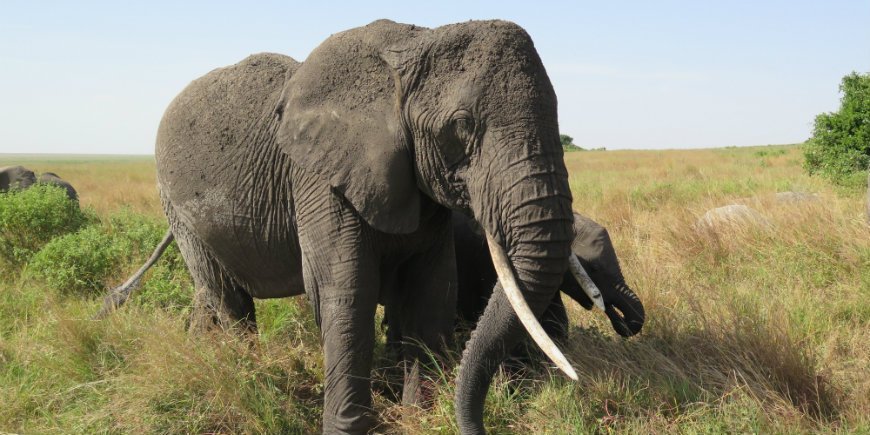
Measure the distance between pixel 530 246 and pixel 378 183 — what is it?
0.76 m

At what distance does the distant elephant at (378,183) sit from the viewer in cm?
318

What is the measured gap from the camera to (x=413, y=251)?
13.2ft

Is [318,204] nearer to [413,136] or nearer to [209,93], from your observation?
[413,136]

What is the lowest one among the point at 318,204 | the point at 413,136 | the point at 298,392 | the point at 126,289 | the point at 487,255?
the point at 298,392

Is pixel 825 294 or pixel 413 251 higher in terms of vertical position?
pixel 413 251

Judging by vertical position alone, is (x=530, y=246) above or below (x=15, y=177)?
above

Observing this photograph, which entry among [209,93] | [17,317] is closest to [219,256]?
[209,93]

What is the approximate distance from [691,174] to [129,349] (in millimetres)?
17062

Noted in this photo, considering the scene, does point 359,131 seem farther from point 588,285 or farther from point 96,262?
point 96,262

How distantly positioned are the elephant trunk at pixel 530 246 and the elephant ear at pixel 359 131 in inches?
18.4

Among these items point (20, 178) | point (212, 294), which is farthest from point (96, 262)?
point (20, 178)

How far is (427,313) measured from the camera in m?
4.22

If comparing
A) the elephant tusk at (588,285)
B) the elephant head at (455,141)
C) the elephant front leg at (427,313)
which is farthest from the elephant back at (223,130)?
the elephant tusk at (588,285)

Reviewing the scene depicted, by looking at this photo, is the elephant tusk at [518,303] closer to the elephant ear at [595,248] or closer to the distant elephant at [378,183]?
the distant elephant at [378,183]
